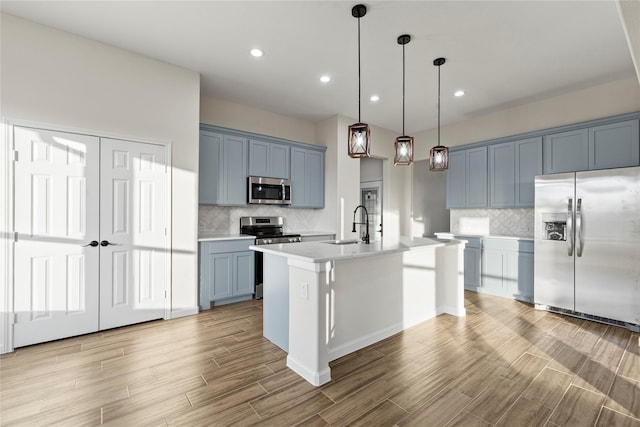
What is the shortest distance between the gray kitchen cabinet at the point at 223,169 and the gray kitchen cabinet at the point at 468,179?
3.80m

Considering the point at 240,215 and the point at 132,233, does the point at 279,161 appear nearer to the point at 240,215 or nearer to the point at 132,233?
the point at 240,215

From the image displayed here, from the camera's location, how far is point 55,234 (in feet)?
9.41

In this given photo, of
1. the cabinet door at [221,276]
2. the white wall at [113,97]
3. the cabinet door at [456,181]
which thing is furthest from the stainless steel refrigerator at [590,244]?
the white wall at [113,97]

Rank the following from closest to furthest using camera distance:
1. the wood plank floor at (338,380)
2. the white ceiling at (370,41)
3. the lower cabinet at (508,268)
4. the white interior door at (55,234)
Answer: the wood plank floor at (338,380) → the white ceiling at (370,41) → the white interior door at (55,234) → the lower cabinet at (508,268)

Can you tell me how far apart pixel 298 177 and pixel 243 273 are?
1.99 metres

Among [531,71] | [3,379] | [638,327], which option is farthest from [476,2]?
[3,379]

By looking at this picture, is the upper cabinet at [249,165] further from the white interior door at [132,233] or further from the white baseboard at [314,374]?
the white baseboard at [314,374]

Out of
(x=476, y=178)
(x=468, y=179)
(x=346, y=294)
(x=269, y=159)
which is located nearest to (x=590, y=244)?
(x=476, y=178)

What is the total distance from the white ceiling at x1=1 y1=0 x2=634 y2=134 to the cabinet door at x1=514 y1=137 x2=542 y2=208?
75cm

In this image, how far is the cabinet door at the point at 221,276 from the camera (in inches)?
153

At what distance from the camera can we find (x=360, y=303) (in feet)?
8.86

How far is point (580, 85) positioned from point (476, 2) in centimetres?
281

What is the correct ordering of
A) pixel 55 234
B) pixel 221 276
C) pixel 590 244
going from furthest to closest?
pixel 221 276
pixel 590 244
pixel 55 234

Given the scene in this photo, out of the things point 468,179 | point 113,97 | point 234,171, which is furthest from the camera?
point 468,179
